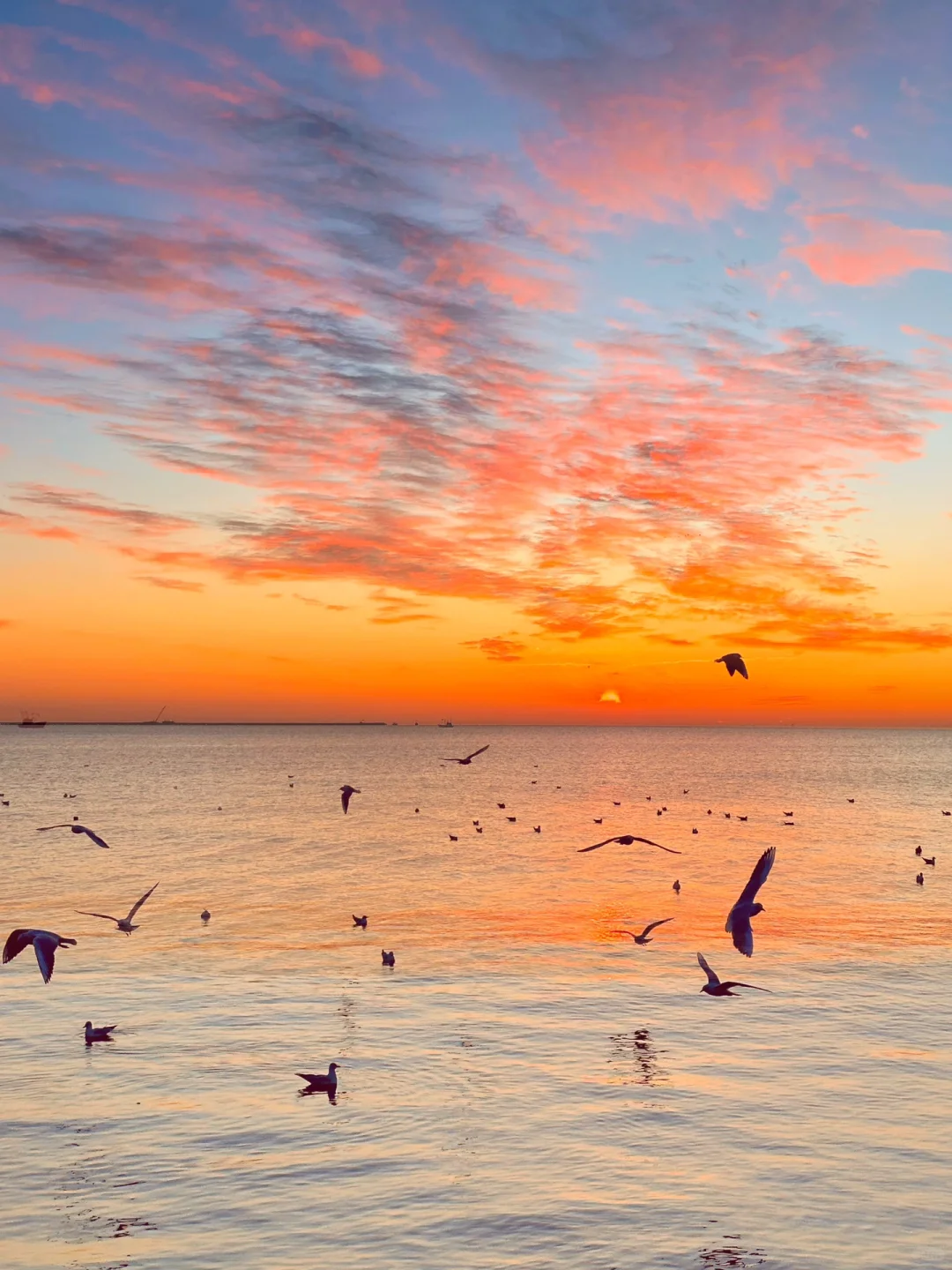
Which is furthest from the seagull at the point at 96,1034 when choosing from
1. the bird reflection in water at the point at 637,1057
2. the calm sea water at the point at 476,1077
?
the bird reflection in water at the point at 637,1057

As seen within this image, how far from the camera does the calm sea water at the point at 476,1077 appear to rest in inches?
514

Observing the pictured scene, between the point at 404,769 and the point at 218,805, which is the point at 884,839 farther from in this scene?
the point at 404,769

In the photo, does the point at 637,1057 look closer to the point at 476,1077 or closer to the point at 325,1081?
the point at 476,1077

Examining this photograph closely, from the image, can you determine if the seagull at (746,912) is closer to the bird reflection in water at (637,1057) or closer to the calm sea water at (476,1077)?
the calm sea water at (476,1077)

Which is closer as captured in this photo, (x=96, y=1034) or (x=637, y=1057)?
(x=637, y=1057)

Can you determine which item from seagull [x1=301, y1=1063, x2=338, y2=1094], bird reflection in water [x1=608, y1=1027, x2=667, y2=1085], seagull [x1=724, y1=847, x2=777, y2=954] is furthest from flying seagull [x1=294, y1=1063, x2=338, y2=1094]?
seagull [x1=724, y1=847, x2=777, y2=954]

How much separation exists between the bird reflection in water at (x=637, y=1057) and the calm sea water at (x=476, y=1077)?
99 mm

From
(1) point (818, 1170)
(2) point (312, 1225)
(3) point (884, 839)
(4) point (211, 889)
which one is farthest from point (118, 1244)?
(3) point (884, 839)

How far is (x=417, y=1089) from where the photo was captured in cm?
1788

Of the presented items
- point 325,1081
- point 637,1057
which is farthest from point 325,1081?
point 637,1057

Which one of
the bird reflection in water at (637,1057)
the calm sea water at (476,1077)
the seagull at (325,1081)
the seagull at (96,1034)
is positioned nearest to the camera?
the calm sea water at (476,1077)

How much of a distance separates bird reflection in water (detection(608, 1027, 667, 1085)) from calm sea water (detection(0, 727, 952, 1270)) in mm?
99

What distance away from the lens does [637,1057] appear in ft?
64.3

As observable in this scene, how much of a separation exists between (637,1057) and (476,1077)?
326cm
